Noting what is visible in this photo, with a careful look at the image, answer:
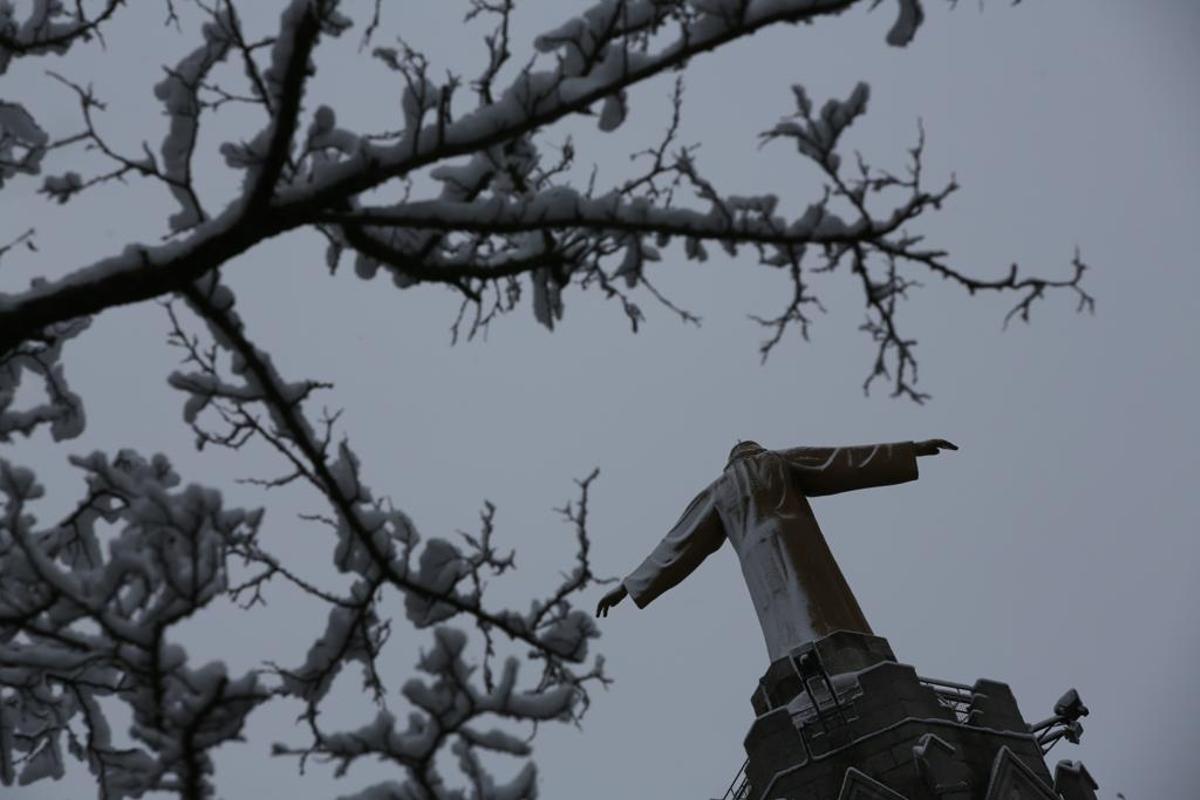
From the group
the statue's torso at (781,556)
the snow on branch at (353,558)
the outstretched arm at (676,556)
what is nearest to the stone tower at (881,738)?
the statue's torso at (781,556)

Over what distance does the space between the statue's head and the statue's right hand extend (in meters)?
2.79

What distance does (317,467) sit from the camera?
585 centimetres

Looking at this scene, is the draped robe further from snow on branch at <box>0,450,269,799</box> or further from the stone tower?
snow on branch at <box>0,450,269,799</box>

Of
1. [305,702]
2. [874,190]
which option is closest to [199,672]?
[305,702]

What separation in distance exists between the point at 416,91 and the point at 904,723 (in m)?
10.2

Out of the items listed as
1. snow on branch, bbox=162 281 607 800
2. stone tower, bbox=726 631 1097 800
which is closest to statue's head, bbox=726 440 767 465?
stone tower, bbox=726 631 1097 800

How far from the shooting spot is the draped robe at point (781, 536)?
14.9 m

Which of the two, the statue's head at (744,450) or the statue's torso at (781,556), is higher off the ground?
the statue's head at (744,450)

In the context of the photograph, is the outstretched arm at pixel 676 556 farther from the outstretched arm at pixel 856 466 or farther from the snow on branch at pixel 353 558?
the snow on branch at pixel 353 558

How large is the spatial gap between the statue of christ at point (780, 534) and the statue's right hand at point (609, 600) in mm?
16

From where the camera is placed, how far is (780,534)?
51.6 ft

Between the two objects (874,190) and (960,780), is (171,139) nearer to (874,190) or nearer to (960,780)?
(874,190)

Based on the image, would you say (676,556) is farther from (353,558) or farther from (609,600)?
(353,558)

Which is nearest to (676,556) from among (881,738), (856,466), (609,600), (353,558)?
(609,600)
